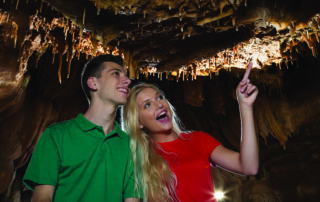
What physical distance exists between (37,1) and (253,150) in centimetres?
359

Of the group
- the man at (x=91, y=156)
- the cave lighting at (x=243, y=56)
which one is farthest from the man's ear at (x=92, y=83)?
the cave lighting at (x=243, y=56)

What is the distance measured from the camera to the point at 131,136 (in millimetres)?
1842

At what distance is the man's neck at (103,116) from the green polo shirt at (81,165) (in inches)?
2.3

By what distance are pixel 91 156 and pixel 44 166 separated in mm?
280

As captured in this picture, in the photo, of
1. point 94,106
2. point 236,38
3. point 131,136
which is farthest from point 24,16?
point 236,38

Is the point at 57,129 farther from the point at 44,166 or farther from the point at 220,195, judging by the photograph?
the point at 220,195

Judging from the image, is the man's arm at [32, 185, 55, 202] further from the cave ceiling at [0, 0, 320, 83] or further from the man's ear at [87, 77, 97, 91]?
the cave ceiling at [0, 0, 320, 83]

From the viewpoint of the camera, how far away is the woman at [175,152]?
5.14 feet

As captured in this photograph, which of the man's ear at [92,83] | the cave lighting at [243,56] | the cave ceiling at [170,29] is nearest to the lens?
the man's ear at [92,83]

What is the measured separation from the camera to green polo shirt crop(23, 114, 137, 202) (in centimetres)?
134

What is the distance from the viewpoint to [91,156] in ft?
4.82

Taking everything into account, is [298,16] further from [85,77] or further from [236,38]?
[85,77]

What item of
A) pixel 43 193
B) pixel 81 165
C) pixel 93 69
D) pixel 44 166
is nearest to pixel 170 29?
pixel 93 69

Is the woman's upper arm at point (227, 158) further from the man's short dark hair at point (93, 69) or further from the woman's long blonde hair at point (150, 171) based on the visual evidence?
the man's short dark hair at point (93, 69)
